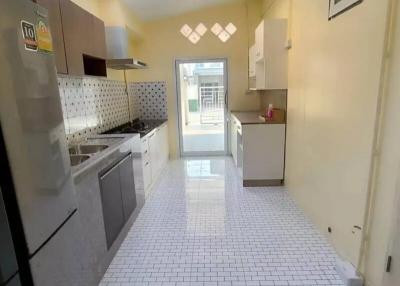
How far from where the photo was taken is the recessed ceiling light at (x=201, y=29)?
488cm

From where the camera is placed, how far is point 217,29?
4895 mm

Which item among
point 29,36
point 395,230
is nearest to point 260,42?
point 395,230

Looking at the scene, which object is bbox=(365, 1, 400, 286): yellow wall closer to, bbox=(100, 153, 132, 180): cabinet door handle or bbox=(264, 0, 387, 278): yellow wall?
bbox=(264, 0, 387, 278): yellow wall

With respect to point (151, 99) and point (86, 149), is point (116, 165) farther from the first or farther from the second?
point (151, 99)

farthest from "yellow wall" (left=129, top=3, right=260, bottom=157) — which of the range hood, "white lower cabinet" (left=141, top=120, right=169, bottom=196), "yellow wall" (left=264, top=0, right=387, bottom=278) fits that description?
"yellow wall" (left=264, top=0, right=387, bottom=278)

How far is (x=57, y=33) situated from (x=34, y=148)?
1209mm

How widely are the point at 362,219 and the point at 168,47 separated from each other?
4282mm

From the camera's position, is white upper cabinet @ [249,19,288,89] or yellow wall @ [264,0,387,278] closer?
yellow wall @ [264,0,387,278]

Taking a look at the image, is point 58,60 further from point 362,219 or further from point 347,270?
point 347,270

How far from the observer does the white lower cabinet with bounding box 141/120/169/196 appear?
11.2 ft

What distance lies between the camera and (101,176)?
207cm

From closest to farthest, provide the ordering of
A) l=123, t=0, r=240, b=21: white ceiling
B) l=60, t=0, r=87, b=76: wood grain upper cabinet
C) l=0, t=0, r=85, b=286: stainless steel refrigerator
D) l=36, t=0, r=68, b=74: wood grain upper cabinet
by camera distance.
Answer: l=0, t=0, r=85, b=286: stainless steel refrigerator
l=36, t=0, r=68, b=74: wood grain upper cabinet
l=60, t=0, r=87, b=76: wood grain upper cabinet
l=123, t=0, r=240, b=21: white ceiling

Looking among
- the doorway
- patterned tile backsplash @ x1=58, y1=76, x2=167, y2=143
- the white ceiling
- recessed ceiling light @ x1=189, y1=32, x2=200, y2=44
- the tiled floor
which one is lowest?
the tiled floor

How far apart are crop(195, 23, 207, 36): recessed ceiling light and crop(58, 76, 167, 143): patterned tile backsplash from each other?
62.8 inches
